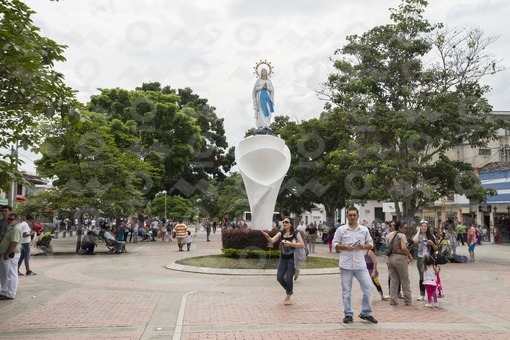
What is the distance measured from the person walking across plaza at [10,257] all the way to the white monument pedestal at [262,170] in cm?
1022

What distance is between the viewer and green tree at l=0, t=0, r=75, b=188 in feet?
21.2

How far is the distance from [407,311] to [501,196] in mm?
26616

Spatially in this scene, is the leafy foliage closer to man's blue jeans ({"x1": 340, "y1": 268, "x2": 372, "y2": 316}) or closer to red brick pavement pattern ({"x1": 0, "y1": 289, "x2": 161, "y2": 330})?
red brick pavement pattern ({"x1": 0, "y1": 289, "x2": 161, "y2": 330})

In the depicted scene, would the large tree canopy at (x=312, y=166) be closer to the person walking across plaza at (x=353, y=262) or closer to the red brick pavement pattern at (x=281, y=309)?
the red brick pavement pattern at (x=281, y=309)

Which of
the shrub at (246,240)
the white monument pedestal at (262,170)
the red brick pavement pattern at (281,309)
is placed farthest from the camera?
the white monument pedestal at (262,170)

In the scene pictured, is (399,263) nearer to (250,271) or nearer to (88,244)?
(250,271)

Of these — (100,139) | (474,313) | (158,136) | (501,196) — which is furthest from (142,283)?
(501,196)

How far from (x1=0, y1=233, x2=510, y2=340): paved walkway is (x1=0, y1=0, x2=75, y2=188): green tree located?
2606mm

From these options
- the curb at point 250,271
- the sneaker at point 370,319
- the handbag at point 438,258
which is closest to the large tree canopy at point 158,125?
Result: the curb at point 250,271

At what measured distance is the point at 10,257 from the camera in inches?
363

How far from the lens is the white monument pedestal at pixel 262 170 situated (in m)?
18.4

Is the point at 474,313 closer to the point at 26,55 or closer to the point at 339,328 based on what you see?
the point at 339,328

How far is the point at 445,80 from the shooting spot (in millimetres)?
21172

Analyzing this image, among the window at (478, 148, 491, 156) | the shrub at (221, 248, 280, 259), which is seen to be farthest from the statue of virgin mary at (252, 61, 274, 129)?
the window at (478, 148, 491, 156)
